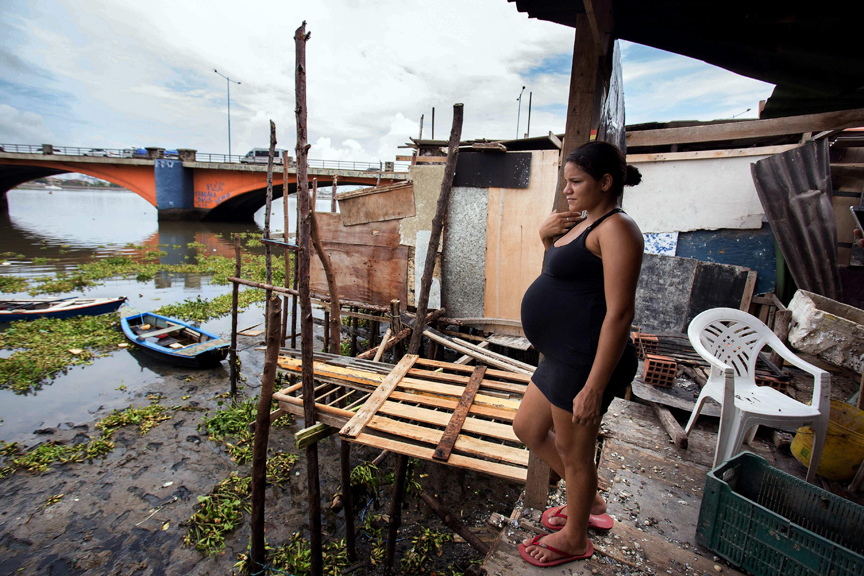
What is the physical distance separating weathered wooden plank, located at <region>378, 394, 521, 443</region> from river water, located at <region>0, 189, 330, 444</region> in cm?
647

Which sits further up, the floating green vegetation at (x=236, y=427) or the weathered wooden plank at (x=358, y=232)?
the weathered wooden plank at (x=358, y=232)

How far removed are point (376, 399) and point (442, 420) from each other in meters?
0.64

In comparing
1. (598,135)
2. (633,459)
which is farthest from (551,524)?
(598,135)

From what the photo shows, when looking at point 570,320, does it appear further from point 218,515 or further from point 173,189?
point 173,189

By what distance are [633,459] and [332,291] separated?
3281 millimetres

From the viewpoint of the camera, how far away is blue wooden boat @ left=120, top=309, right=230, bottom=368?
8391 millimetres

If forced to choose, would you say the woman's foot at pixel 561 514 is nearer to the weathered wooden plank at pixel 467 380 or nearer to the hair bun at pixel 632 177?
the weathered wooden plank at pixel 467 380

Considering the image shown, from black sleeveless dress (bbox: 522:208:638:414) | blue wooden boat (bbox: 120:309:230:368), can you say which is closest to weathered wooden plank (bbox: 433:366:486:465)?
black sleeveless dress (bbox: 522:208:638:414)

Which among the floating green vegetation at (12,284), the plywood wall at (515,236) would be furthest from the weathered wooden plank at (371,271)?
the floating green vegetation at (12,284)

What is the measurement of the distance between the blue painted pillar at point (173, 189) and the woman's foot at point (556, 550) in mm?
33135

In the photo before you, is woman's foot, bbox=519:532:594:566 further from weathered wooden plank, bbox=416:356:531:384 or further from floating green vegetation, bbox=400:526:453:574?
floating green vegetation, bbox=400:526:453:574

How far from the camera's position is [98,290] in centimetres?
1412

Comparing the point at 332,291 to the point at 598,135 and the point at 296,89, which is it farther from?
the point at 598,135

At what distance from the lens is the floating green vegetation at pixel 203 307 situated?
11633mm
